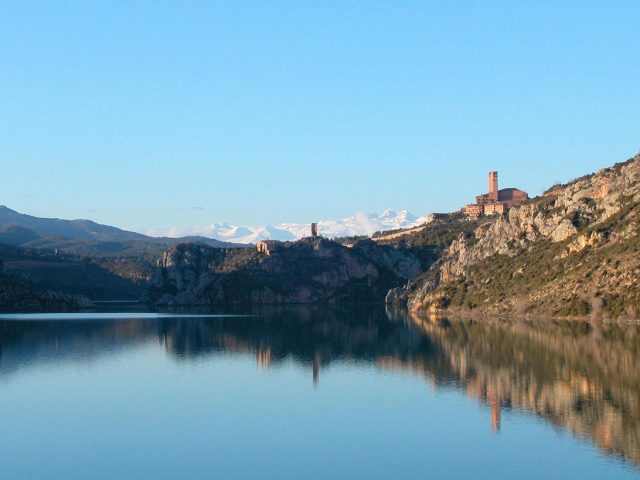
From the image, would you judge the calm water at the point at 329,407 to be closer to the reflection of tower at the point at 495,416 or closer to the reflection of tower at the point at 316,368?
the reflection of tower at the point at 495,416

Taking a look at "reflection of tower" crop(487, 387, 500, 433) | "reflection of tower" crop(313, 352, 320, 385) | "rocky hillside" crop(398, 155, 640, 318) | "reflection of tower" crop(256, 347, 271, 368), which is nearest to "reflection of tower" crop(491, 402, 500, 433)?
"reflection of tower" crop(487, 387, 500, 433)

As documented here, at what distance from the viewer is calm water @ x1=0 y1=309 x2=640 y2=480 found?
3922 centimetres

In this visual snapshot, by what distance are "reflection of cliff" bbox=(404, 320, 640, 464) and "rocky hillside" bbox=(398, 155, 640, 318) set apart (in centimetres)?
1237

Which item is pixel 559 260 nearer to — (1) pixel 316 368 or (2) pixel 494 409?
(1) pixel 316 368

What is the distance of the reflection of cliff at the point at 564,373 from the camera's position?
46219 millimetres

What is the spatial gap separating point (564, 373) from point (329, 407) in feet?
57.7

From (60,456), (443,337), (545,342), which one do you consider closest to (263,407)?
(60,456)

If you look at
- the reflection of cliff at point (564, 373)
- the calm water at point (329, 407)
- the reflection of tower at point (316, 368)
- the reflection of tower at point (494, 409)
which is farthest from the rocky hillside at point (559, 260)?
the reflection of tower at point (494, 409)

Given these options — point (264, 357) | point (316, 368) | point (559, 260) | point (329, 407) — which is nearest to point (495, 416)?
point (329, 407)

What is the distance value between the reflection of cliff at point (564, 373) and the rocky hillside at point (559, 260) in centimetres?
1237

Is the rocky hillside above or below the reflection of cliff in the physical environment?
above

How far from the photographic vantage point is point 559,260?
133 meters

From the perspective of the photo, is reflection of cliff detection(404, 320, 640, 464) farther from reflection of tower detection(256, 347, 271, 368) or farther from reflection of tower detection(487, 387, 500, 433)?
reflection of tower detection(256, 347, 271, 368)

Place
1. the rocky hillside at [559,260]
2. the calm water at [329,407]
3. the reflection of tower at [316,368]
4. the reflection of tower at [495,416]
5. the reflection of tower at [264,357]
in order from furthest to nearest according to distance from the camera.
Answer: the rocky hillside at [559,260], the reflection of tower at [264,357], the reflection of tower at [316,368], the reflection of tower at [495,416], the calm water at [329,407]
